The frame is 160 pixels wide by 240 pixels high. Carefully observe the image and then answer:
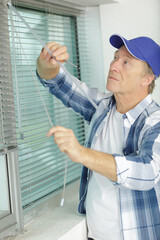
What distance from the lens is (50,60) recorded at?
1554 millimetres

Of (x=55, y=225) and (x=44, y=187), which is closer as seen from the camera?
(x=55, y=225)

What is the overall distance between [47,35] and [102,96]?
46 cm

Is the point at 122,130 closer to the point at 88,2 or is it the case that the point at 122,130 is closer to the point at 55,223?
the point at 55,223

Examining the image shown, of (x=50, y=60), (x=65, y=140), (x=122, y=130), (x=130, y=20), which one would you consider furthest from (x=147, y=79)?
(x=130, y=20)

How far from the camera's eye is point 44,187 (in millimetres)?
1927

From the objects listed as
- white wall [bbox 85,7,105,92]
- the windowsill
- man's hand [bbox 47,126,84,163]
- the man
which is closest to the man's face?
the man

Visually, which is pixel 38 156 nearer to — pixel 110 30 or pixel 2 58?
pixel 2 58

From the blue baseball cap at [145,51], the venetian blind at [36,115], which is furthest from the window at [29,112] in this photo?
the blue baseball cap at [145,51]

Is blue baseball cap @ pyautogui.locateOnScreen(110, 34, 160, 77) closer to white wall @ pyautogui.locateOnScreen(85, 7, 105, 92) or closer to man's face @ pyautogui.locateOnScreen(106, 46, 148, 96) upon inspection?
man's face @ pyautogui.locateOnScreen(106, 46, 148, 96)

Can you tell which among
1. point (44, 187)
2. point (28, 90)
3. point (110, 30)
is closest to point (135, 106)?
point (28, 90)

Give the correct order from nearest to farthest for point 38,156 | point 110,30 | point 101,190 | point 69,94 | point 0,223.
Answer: point 0,223 < point 101,190 < point 69,94 < point 38,156 < point 110,30

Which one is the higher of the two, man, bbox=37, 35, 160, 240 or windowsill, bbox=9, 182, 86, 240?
man, bbox=37, 35, 160, 240

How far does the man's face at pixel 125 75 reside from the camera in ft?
5.19

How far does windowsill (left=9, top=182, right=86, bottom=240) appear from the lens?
5.05 ft
